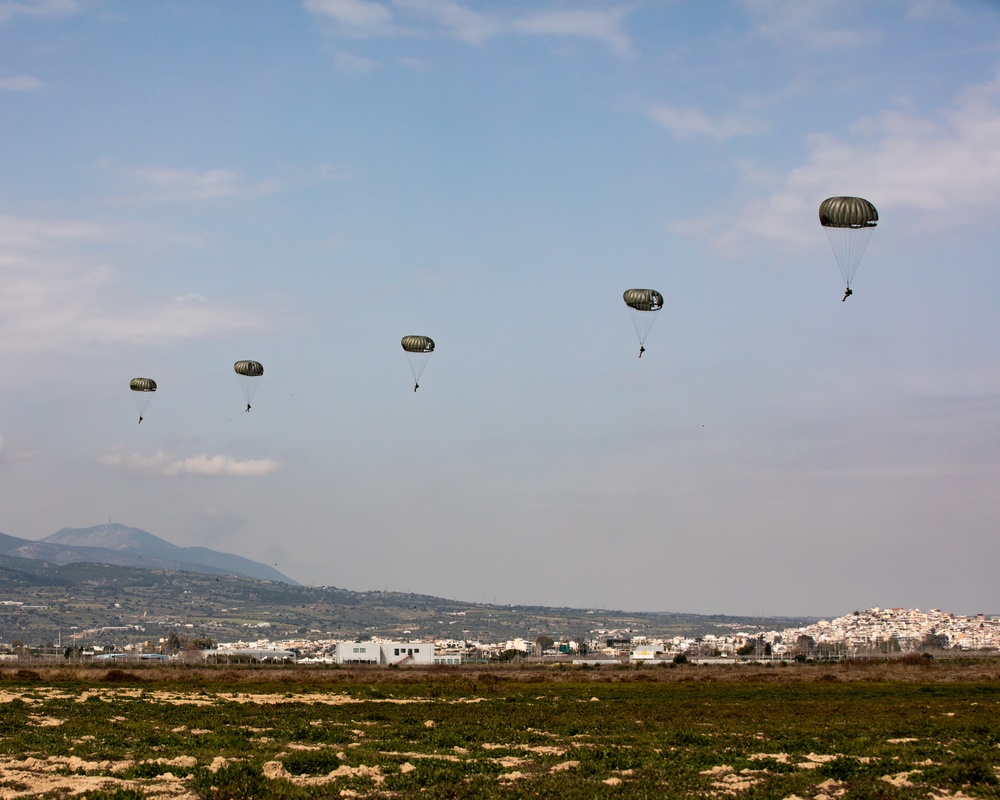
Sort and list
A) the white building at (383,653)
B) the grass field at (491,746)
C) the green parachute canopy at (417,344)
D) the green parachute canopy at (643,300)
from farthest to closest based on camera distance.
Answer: the white building at (383,653) < the green parachute canopy at (417,344) < the green parachute canopy at (643,300) < the grass field at (491,746)

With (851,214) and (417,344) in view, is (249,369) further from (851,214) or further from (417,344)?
(851,214)

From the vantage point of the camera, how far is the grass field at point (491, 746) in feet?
76.0

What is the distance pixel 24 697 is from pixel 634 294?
44.3m

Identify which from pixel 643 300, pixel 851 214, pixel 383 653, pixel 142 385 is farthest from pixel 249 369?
pixel 383 653

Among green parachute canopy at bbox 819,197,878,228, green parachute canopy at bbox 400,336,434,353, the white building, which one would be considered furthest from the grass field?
the white building

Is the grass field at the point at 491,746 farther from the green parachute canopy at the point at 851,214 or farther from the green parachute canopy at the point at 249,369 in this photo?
the green parachute canopy at the point at 249,369

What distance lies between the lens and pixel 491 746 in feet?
105

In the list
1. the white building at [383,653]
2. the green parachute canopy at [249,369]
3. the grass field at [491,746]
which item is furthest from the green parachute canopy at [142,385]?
the white building at [383,653]

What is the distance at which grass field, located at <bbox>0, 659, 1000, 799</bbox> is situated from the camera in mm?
23172

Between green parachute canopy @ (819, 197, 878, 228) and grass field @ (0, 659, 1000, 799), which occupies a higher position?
green parachute canopy @ (819, 197, 878, 228)

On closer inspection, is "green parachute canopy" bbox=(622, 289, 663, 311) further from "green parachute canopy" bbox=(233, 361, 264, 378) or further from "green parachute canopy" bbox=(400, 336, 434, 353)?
"green parachute canopy" bbox=(233, 361, 264, 378)

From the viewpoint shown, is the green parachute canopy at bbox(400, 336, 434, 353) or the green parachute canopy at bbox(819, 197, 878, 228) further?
the green parachute canopy at bbox(400, 336, 434, 353)

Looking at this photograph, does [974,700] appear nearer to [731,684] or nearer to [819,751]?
[731,684]

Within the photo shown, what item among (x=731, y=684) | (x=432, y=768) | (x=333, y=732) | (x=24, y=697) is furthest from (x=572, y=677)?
(x=432, y=768)
